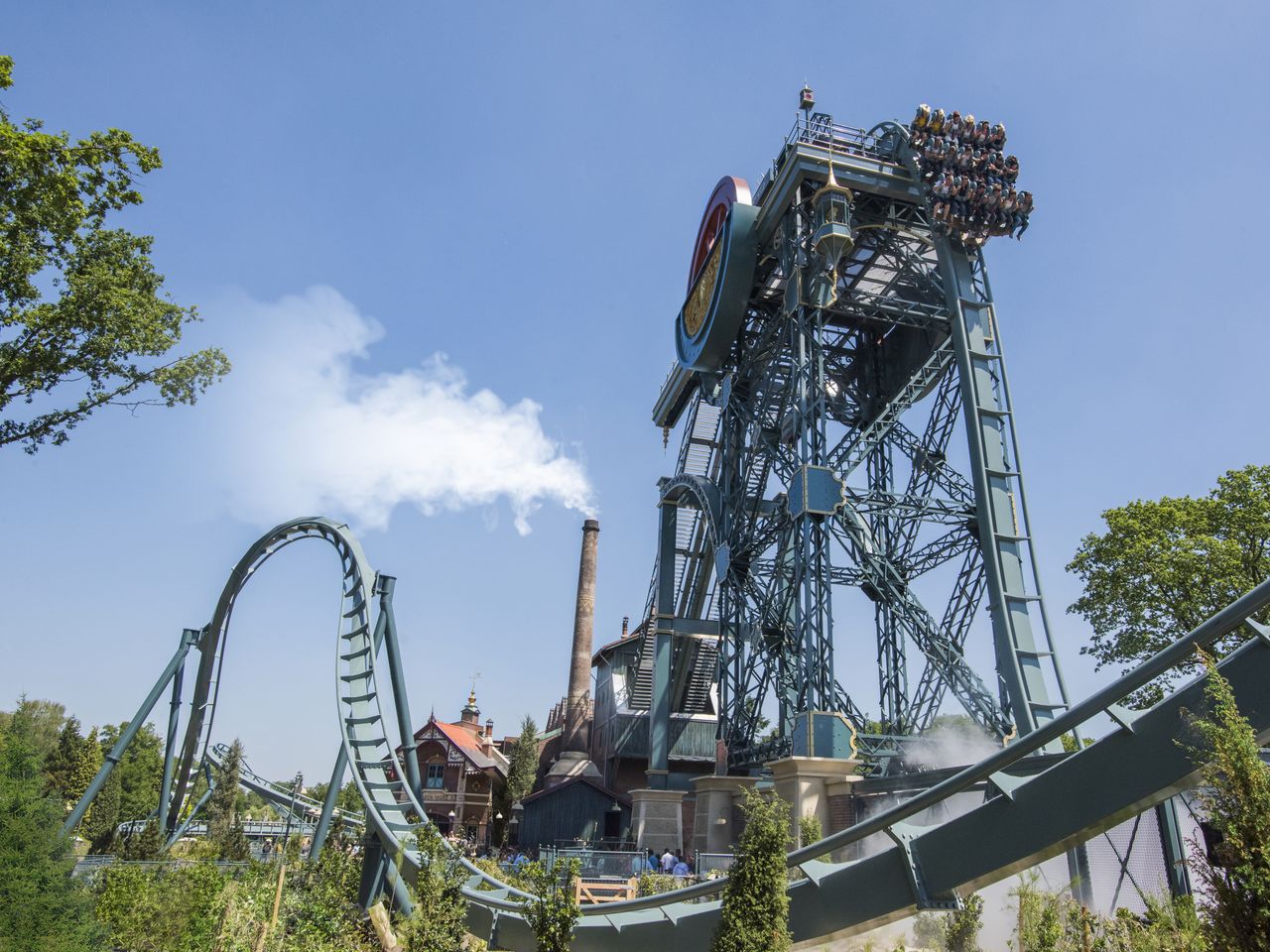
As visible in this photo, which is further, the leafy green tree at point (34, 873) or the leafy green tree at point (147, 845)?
the leafy green tree at point (147, 845)

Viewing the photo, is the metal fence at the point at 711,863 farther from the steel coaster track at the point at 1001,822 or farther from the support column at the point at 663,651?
the steel coaster track at the point at 1001,822

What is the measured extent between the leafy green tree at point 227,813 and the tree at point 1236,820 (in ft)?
82.3

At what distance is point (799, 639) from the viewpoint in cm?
2180

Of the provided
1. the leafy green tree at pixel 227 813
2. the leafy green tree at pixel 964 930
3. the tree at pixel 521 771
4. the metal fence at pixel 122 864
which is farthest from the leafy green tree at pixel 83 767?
the leafy green tree at pixel 964 930

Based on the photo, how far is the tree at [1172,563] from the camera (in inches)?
1022

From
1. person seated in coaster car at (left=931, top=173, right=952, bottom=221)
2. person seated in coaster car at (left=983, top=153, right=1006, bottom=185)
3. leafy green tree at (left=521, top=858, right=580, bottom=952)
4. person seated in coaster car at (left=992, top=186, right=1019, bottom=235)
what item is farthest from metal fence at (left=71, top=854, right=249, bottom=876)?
person seated in coaster car at (left=983, top=153, right=1006, bottom=185)

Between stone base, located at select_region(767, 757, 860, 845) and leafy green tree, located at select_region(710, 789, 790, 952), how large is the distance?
1162 cm

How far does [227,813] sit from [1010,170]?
3228cm

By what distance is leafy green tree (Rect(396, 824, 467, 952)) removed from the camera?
9328mm

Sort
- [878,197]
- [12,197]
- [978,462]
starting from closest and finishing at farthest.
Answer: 1. [12,197]
2. [978,462]
3. [878,197]

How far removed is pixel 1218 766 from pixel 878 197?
21608mm

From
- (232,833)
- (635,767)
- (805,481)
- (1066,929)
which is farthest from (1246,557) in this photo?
(232,833)

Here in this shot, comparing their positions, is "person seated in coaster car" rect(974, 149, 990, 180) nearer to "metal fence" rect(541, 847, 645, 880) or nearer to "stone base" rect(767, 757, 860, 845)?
"stone base" rect(767, 757, 860, 845)

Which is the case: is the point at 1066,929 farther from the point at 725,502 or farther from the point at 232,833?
the point at 232,833
